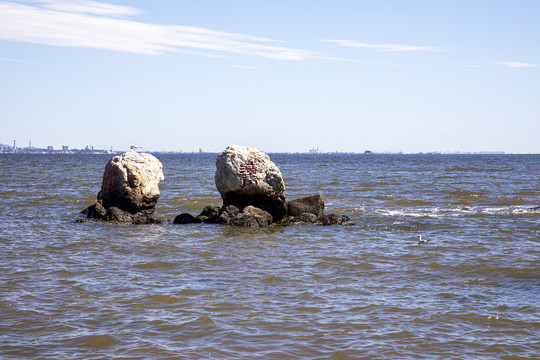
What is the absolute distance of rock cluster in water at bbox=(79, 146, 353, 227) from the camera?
731 inches

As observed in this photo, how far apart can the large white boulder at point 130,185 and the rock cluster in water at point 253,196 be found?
1.60 m

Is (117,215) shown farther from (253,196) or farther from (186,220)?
(253,196)

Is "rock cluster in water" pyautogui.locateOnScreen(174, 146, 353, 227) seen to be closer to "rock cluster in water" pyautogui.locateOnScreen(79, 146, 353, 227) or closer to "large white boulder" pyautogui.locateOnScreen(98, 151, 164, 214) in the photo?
→ "rock cluster in water" pyautogui.locateOnScreen(79, 146, 353, 227)

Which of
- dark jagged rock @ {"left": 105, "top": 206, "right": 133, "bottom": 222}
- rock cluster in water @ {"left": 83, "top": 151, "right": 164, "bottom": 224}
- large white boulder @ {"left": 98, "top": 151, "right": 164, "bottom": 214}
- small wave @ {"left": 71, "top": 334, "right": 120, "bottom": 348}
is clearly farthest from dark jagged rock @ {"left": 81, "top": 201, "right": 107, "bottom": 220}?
small wave @ {"left": 71, "top": 334, "right": 120, "bottom": 348}

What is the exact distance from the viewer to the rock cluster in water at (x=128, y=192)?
62.2 ft

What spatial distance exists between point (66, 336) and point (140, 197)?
12.2 meters

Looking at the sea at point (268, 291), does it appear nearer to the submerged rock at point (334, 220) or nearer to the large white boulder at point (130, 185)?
the submerged rock at point (334, 220)

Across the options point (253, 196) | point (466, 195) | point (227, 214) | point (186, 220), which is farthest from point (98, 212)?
point (466, 195)

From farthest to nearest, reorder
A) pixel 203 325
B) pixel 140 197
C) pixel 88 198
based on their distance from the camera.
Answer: pixel 88 198 → pixel 140 197 → pixel 203 325

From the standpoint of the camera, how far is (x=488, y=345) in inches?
286

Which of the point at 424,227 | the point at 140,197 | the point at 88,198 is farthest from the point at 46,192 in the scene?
the point at 424,227

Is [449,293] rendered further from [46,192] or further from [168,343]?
[46,192]

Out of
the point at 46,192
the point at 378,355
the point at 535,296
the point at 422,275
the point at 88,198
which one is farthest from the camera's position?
the point at 46,192

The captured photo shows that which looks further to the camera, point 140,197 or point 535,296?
point 140,197
